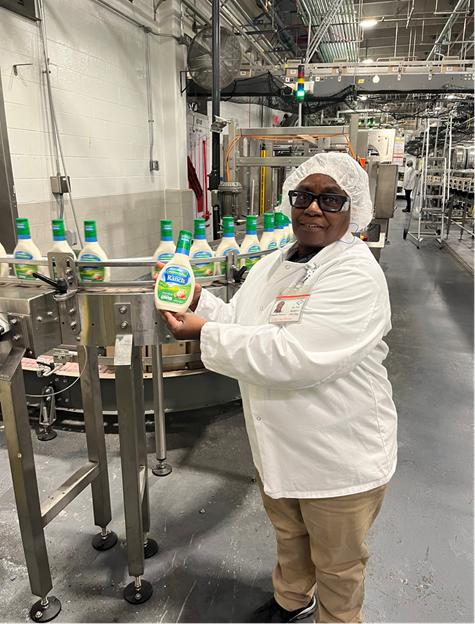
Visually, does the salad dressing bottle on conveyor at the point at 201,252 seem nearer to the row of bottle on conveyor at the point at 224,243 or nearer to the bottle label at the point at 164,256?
the row of bottle on conveyor at the point at 224,243

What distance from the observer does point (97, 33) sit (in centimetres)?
339

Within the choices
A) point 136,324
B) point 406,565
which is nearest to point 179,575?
point 406,565

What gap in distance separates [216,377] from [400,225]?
9565mm

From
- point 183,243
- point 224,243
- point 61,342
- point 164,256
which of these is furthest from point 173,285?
point 224,243

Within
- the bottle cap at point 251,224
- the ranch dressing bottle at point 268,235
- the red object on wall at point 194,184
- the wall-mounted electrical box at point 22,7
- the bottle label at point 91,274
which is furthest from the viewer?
the red object on wall at point 194,184

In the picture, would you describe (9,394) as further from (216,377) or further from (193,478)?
(216,377)

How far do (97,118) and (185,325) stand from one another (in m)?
3.04

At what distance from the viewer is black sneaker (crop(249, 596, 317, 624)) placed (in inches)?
54.1

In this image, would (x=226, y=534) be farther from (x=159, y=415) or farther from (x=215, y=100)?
(x=215, y=100)

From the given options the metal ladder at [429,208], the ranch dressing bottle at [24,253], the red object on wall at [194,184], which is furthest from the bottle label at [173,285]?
the metal ladder at [429,208]

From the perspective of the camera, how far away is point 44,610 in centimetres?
138

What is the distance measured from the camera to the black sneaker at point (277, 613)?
4.51 ft

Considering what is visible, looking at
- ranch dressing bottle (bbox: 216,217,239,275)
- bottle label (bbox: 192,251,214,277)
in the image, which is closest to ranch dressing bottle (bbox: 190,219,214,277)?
bottle label (bbox: 192,251,214,277)

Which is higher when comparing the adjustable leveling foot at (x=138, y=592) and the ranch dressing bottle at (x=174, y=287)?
the ranch dressing bottle at (x=174, y=287)
